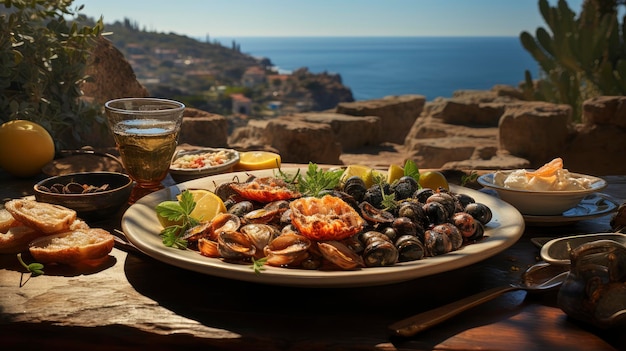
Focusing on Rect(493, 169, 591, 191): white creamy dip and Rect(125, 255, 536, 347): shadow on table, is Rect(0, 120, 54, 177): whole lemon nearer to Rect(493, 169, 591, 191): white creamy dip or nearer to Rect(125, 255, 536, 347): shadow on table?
Rect(125, 255, 536, 347): shadow on table

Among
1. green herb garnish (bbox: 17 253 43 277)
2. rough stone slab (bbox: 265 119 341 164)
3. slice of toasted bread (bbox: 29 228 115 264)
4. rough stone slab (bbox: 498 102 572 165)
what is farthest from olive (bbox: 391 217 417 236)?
rough stone slab (bbox: 498 102 572 165)

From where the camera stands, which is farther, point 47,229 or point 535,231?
point 535,231

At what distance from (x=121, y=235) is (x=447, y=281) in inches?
30.2

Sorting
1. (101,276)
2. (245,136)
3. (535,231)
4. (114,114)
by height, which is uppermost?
(114,114)

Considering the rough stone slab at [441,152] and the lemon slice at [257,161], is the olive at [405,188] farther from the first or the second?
the rough stone slab at [441,152]

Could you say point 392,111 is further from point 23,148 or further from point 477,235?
point 477,235

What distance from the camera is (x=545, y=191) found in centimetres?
161

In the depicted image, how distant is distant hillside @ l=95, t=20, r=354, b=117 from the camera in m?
8.11

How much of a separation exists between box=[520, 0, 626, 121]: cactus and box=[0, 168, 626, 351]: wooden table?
7.50 meters

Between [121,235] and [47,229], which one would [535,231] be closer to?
[121,235]

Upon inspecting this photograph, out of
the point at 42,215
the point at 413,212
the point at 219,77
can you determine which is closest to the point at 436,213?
the point at 413,212

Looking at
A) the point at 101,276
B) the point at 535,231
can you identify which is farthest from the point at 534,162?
the point at 101,276

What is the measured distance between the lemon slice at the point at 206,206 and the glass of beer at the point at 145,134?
24 cm

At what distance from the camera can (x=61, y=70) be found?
2697 mm
